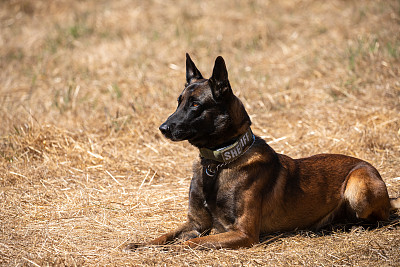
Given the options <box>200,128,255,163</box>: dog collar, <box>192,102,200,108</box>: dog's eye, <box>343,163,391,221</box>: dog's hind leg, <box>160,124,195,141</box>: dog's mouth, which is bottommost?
<box>343,163,391,221</box>: dog's hind leg

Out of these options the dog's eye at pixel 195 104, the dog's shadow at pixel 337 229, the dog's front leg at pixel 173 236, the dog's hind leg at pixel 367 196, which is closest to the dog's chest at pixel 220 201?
the dog's front leg at pixel 173 236

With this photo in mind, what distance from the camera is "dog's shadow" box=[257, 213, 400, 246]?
4184 mm

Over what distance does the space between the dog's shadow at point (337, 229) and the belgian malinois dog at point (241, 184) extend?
0.19 feet

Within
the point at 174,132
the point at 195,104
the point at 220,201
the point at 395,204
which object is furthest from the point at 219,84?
the point at 395,204

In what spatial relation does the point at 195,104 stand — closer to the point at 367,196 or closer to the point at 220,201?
the point at 220,201

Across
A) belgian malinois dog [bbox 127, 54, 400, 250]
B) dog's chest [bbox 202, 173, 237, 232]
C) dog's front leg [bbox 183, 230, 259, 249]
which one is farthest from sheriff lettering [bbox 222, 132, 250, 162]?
dog's front leg [bbox 183, 230, 259, 249]

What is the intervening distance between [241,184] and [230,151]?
12.3 inches

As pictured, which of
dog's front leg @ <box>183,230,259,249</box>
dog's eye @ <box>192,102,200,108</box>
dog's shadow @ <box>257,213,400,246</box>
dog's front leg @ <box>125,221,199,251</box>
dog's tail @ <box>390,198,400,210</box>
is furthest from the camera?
dog's tail @ <box>390,198,400,210</box>

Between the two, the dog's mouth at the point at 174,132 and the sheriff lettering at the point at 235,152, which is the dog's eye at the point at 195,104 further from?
the sheriff lettering at the point at 235,152

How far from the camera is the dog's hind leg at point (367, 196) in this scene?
426 centimetres

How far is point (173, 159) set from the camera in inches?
254

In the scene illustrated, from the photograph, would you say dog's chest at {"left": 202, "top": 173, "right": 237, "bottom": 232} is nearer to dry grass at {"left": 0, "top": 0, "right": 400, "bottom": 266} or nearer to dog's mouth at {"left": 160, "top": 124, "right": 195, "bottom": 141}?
dry grass at {"left": 0, "top": 0, "right": 400, "bottom": 266}

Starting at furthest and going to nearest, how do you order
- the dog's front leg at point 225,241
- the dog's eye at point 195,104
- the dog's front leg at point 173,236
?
the dog's eye at point 195,104 → the dog's front leg at point 173,236 → the dog's front leg at point 225,241

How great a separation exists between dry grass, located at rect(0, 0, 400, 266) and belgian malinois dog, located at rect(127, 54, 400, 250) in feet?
0.65
